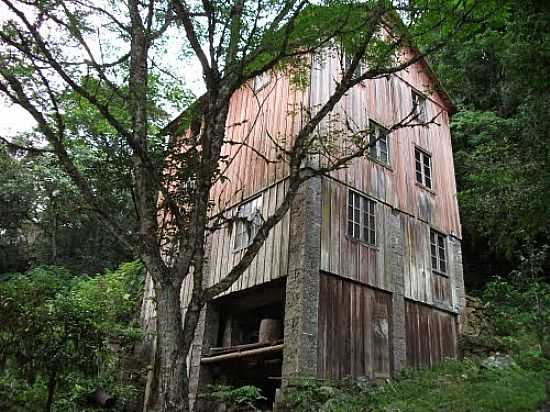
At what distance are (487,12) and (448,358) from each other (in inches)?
328

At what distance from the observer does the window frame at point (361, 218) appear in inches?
443

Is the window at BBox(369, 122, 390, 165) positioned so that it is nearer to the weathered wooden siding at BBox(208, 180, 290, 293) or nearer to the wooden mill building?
the wooden mill building

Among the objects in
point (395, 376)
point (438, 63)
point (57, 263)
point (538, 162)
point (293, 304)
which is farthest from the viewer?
point (57, 263)

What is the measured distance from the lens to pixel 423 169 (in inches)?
563

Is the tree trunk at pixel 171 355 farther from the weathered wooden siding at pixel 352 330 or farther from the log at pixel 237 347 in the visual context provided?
the log at pixel 237 347

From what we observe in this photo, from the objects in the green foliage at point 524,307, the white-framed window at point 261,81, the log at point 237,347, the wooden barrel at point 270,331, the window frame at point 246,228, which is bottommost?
the log at point 237,347

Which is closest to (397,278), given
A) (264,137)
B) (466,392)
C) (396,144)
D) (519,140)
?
(396,144)

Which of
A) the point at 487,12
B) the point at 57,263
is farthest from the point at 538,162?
the point at 57,263

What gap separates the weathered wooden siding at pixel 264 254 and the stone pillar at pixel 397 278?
283cm

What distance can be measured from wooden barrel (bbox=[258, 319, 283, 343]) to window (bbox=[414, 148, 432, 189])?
6218mm

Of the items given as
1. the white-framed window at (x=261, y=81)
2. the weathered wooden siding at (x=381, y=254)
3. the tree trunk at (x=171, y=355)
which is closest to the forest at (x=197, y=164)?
the tree trunk at (x=171, y=355)

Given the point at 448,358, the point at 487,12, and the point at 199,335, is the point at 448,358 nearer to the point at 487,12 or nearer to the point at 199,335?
the point at 199,335

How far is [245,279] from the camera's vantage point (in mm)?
11422

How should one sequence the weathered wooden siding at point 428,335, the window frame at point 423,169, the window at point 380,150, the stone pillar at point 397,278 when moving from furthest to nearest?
1. the window frame at point 423,169
2. the window at point 380,150
3. the weathered wooden siding at point 428,335
4. the stone pillar at point 397,278
